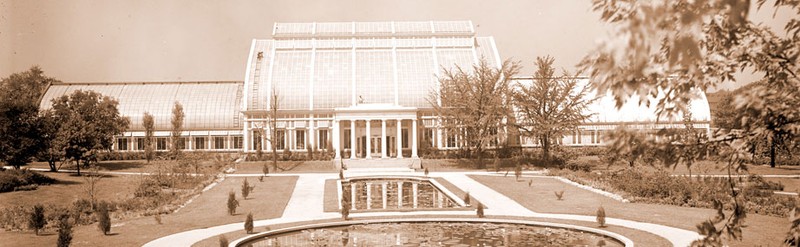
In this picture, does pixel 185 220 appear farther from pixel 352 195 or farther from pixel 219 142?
pixel 219 142

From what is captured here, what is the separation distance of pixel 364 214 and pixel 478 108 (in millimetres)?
27988

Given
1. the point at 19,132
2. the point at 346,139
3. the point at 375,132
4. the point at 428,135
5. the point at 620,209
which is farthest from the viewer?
the point at 346,139

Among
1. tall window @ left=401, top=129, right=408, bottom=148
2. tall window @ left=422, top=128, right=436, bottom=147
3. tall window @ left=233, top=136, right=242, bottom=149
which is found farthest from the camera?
tall window @ left=233, top=136, right=242, bottom=149

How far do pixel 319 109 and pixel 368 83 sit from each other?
5.47 meters

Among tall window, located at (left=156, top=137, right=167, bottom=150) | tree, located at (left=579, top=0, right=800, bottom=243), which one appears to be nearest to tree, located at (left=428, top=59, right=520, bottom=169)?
tall window, located at (left=156, top=137, right=167, bottom=150)

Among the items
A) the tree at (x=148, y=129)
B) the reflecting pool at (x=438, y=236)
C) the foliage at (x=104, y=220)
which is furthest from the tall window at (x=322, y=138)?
the foliage at (x=104, y=220)

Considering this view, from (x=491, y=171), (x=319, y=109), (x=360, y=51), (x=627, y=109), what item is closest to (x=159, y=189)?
(x=491, y=171)

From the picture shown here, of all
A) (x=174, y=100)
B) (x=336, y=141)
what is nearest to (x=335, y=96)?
(x=336, y=141)

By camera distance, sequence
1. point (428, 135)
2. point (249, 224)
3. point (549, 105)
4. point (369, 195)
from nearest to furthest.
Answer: point (249, 224) → point (369, 195) → point (549, 105) → point (428, 135)

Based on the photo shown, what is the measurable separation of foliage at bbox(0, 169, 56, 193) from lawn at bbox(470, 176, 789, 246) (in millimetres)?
26527

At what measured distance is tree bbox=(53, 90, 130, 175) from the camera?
46781 mm

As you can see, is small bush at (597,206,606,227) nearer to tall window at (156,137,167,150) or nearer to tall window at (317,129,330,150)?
tall window at (317,129,330,150)

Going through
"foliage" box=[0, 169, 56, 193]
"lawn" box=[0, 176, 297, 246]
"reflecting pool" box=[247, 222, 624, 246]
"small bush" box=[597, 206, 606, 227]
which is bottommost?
"reflecting pool" box=[247, 222, 624, 246]

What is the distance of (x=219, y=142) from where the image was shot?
68125mm
